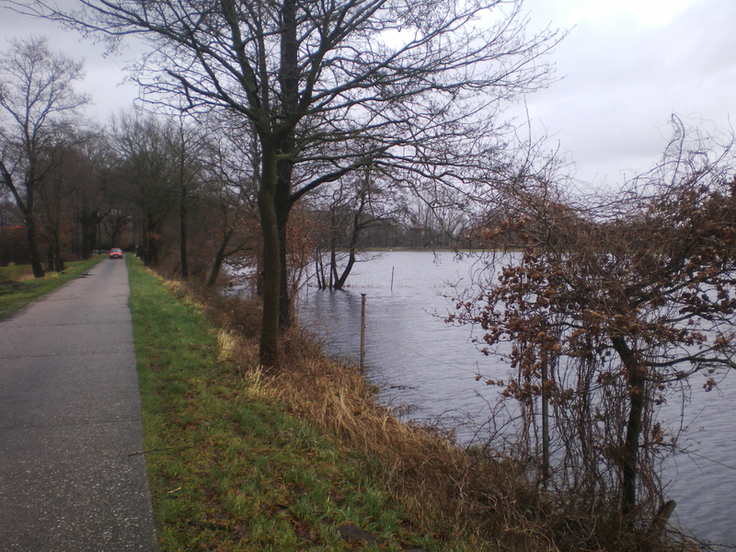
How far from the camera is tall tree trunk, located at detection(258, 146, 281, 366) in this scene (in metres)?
7.53

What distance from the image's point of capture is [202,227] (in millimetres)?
28734

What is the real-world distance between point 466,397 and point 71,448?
7501 millimetres

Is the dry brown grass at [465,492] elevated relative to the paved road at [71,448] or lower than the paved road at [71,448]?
lower

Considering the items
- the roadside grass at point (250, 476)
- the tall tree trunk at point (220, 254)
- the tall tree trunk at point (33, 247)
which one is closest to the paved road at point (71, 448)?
the roadside grass at point (250, 476)

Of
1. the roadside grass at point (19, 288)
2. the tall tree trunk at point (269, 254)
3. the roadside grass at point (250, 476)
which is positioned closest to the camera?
the roadside grass at point (250, 476)

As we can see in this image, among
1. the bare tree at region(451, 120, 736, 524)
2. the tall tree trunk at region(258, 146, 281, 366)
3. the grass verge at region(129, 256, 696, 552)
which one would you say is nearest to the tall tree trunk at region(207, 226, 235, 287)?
the tall tree trunk at region(258, 146, 281, 366)

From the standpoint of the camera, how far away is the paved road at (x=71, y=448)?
349 centimetres

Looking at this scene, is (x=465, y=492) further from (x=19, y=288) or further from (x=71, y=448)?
(x=19, y=288)

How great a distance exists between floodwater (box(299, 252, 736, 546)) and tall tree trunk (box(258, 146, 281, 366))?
2422 millimetres

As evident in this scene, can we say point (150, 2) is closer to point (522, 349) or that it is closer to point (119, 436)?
point (119, 436)

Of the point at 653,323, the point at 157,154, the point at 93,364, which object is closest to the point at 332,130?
the point at 93,364

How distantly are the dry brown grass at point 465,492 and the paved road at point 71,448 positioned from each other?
2043mm

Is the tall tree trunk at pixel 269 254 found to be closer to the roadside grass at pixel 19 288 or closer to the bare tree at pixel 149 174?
the roadside grass at pixel 19 288

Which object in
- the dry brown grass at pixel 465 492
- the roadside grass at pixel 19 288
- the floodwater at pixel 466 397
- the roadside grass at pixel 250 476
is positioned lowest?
the floodwater at pixel 466 397
